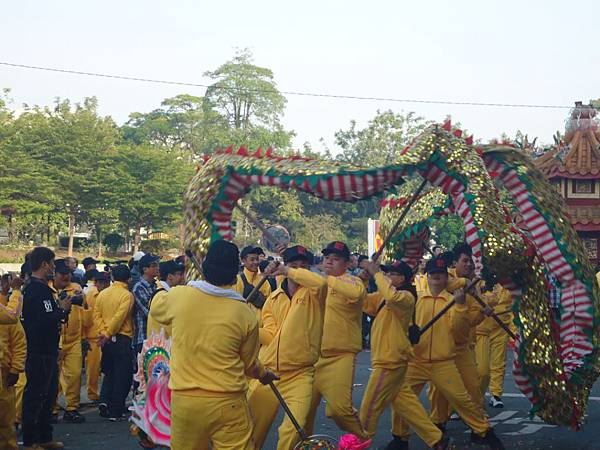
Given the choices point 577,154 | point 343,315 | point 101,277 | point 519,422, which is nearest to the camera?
point 343,315

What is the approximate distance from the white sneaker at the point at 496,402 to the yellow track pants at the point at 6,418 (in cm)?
553

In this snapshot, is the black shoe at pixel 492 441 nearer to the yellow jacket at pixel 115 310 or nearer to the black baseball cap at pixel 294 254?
the black baseball cap at pixel 294 254

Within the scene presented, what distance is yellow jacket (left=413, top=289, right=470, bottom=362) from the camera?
8.52 metres

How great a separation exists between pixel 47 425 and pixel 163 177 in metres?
41.4

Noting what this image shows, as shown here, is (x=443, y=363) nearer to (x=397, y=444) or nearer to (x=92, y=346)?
(x=397, y=444)

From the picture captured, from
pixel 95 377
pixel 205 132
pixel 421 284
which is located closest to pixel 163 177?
pixel 205 132

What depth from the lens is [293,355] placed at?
6949mm

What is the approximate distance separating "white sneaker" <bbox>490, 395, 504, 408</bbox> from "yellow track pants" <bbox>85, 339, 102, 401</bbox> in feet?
15.4

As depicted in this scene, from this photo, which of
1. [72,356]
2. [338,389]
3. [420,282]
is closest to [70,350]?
[72,356]

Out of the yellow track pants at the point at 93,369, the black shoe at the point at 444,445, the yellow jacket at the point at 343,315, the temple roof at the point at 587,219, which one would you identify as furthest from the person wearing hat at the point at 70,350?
the temple roof at the point at 587,219

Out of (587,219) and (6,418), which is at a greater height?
(587,219)

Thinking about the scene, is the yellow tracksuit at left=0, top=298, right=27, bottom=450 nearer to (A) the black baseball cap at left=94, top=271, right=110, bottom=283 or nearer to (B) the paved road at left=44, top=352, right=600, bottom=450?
(B) the paved road at left=44, top=352, right=600, bottom=450

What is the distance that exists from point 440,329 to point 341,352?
4.39 ft

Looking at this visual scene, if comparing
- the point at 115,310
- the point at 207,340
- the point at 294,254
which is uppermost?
the point at 294,254
